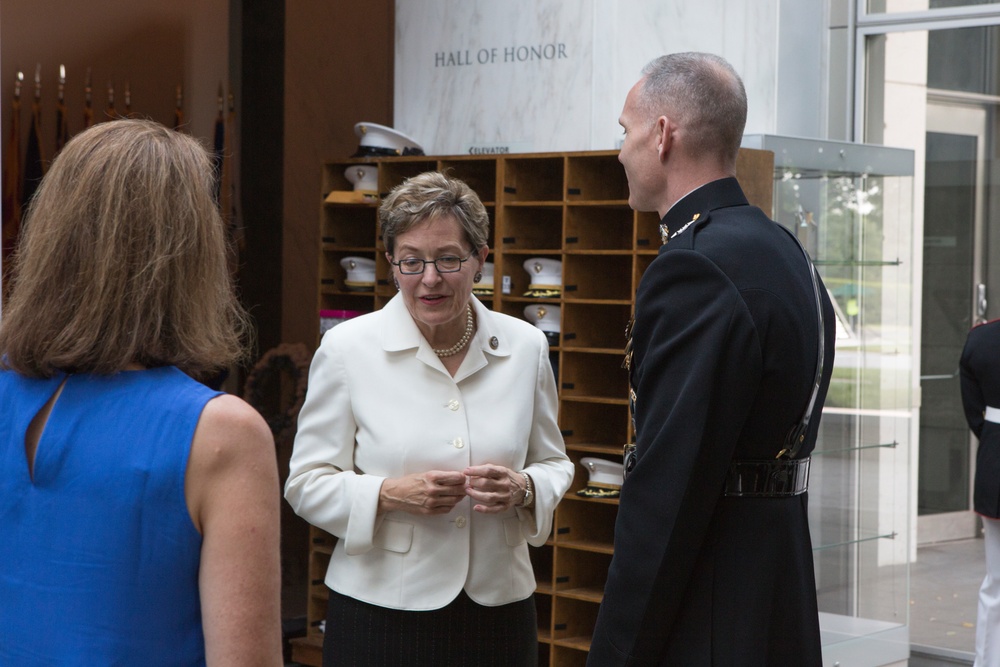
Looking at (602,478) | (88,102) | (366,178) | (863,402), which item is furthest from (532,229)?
(88,102)

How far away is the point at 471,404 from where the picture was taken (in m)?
2.81

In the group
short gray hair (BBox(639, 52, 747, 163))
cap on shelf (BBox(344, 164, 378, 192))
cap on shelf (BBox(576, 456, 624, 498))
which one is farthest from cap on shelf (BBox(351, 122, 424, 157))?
short gray hair (BBox(639, 52, 747, 163))

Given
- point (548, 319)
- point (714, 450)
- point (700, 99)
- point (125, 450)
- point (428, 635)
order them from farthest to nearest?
point (548, 319) → point (428, 635) → point (700, 99) → point (714, 450) → point (125, 450)

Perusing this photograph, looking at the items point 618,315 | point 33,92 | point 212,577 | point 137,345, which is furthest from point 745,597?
point 33,92

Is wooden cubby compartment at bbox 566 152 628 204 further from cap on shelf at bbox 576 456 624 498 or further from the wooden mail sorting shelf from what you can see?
cap on shelf at bbox 576 456 624 498

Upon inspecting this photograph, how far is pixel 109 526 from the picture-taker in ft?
4.40

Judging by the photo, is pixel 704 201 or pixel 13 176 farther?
pixel 13 176

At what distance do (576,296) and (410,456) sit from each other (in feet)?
7.25

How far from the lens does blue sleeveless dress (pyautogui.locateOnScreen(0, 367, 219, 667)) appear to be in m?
1.34

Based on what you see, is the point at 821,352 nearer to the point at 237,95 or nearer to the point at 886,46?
the point at 237,95

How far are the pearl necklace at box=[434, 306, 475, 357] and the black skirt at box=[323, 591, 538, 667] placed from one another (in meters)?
0.57

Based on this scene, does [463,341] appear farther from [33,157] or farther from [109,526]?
[33,157]

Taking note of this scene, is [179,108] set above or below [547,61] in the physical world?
below

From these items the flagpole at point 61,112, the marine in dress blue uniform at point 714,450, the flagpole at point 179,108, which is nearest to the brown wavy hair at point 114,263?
the marine in dress blue uniform at point 714,450
